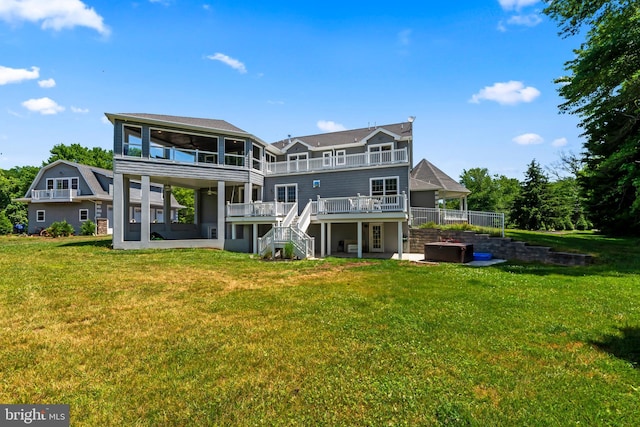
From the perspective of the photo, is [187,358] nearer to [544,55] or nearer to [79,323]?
[79,323]

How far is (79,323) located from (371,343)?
4814 mm

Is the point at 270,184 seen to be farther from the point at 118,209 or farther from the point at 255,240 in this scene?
the point at 118,209

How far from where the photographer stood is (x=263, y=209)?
16.7 meters

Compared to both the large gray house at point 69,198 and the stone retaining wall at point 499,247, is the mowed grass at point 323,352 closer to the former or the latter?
the stone retaining wall at point 499,247

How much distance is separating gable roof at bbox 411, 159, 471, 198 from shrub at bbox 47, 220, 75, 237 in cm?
2779

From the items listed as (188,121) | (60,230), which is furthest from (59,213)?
(188,121)

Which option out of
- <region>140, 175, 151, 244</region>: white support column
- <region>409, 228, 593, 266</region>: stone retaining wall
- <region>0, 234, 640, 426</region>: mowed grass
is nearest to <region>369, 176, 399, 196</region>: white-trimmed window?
<region>409, 228, 593, 266</region>: stone retaining wall

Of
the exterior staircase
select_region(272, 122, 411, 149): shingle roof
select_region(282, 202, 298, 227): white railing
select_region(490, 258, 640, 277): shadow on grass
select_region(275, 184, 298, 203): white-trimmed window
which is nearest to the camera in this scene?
select_region(490, 258, 640, 277): shadow on grass

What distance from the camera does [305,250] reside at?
13461 millimetres

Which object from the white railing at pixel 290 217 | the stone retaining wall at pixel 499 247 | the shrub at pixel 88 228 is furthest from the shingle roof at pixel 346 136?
the shrub at pixel 88 228

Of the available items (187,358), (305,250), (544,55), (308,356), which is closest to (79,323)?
(187,358)

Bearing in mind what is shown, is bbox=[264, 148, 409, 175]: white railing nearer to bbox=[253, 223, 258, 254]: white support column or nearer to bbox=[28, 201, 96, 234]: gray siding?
bbox=[253, 223, 258, 254]: white support column

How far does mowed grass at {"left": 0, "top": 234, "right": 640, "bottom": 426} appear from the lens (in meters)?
2.79

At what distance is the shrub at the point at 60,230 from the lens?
23609mm
